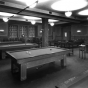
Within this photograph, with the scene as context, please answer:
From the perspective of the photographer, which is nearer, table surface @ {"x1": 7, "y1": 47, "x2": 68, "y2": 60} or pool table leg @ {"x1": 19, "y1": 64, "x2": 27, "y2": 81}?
pool table leg @ {"x1": 19, "y1": 64, "x2": 27, "y2": 81}

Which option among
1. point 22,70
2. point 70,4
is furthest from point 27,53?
point 70,4

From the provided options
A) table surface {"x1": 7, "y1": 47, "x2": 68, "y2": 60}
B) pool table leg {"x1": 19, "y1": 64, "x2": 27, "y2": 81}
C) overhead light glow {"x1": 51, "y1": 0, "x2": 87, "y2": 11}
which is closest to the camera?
pool table leg {"x1": 19, "y1": 64, "x2": 27, "y2": 81}

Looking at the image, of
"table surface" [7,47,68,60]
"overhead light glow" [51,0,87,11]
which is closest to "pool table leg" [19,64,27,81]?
"table surface" [7,47,68,60]

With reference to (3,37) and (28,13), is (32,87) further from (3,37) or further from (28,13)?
(3,37)

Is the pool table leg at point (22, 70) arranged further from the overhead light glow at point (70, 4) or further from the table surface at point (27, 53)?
the overhead light glow at point (70, 4)

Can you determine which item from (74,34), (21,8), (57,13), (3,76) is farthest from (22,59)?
(74,34)

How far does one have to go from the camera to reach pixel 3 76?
9.68ft

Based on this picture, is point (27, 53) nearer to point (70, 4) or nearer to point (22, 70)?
point (22, 70)

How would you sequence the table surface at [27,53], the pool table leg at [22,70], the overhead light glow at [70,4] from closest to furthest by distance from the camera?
the pool table leg at [22,70] → the table surface at [27,53] → the overhead light glow at [70,4]

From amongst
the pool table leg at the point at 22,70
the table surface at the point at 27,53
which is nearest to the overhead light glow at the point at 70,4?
the table surface at the point at 27,53

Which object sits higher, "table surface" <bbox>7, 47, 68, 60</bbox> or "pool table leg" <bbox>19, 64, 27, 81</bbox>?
"table surface" <bbox>7, 47, 68, 60</bbox>

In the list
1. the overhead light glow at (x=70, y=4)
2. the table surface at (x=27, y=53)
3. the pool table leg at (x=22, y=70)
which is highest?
the overhead light glow at (x=70, y=4)

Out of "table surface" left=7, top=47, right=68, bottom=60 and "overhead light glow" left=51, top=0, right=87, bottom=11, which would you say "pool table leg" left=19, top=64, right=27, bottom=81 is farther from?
"overhead light glow" left=51, top=0, right=87, bottom=11

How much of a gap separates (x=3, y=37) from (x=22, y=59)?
796 cm
